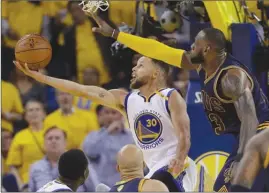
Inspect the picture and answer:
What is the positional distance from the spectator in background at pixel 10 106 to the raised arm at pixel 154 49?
13.5 feet

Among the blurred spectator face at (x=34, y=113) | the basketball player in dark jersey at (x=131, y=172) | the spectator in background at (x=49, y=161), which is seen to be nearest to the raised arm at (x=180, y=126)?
the basketball player in dark jersey at (x=131, y=172)

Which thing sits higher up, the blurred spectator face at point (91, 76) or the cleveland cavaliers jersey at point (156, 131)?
the blurred spectator face at point (91, 76)

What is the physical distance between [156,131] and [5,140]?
13.4 feet

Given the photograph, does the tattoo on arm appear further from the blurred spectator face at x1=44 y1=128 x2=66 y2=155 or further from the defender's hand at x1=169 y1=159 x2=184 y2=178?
the blurred spectator face at x1=44 y1=128 x2=66 y2=155

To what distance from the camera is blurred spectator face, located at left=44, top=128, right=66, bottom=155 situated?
11.2m

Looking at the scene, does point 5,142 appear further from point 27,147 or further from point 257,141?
point 257,141

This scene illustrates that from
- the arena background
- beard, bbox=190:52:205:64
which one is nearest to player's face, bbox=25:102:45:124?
the arena background

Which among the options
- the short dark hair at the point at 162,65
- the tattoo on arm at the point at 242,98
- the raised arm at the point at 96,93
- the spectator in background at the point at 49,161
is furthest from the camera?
the spectator in background at the point at 49,161

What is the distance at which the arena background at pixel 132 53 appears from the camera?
9.66 m

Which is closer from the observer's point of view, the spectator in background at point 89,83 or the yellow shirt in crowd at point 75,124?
the yellow shirt in crowd at point 75,124

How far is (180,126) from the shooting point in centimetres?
846

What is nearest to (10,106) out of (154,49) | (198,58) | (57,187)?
(154,49)

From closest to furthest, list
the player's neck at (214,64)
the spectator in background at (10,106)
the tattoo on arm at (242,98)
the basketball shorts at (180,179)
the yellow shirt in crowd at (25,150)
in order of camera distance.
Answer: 1. the tattoo on arm at (242,98)
2. the player's neck at (214,64)
3. the basketball shorts at (180,179)
4. the yellow shirt in crowd at (25,150)
5. the spectator in background at (10,106)

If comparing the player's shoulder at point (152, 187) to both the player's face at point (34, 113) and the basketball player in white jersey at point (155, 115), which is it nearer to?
the basketball player in white jersey at point (155, 115)
